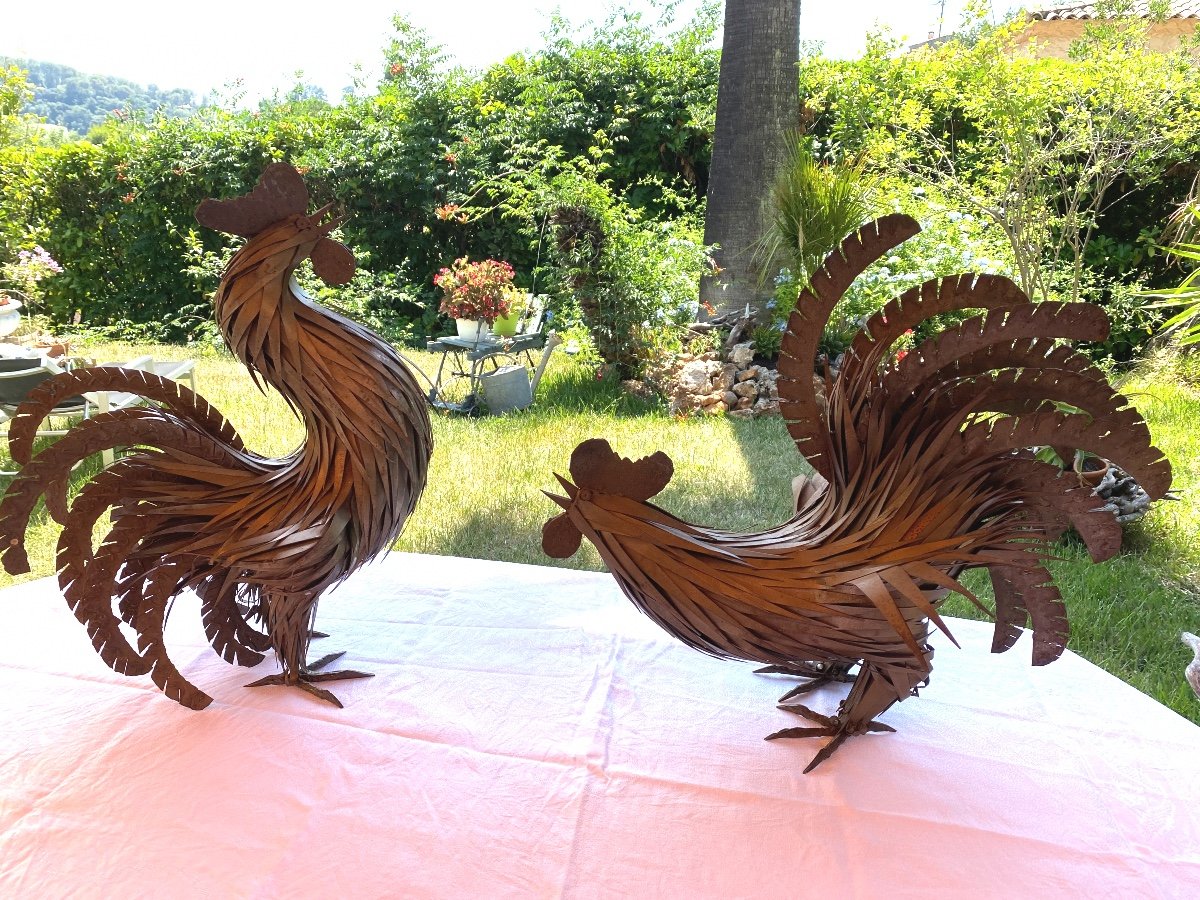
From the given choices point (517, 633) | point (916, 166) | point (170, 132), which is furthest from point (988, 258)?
point (170, 132)

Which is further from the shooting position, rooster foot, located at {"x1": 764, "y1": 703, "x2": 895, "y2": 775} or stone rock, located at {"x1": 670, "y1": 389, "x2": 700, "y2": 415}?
stone rock, located at {"x1": 670, "y1": 389, "x2": 700, "y2": 415}

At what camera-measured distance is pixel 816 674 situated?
1.62m

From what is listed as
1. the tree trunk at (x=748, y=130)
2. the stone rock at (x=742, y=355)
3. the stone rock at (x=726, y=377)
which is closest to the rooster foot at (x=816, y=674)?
the stone rock at (x=726, y=377)

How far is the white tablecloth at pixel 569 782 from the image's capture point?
1.19 meters

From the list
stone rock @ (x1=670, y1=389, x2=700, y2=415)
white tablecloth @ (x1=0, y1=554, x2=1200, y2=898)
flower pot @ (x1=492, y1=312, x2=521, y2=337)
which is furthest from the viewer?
flower pot @ (x1=492, y1=312, x2=521, y2=337)

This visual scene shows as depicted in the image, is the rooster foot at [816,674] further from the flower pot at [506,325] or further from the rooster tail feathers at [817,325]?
the flower pot at [506,325]

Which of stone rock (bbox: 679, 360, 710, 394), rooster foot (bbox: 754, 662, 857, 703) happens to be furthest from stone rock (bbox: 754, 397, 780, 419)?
rooster foot (bbox: 754, 662, 857, 703)

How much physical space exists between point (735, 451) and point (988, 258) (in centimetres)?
277

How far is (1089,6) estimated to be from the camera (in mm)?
12234

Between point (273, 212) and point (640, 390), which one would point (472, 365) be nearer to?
point (640, 390)

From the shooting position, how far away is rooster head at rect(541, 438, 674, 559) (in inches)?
49.5

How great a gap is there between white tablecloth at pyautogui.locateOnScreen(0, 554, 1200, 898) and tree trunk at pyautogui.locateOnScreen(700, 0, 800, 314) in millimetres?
4621

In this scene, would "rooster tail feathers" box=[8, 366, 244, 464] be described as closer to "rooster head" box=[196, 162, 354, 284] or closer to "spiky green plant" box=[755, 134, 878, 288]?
"rooster head" box=[196, 162, 354, 284]

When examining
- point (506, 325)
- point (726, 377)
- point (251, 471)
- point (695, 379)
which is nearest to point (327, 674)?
point (251, 471)
